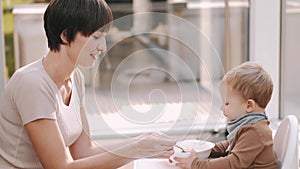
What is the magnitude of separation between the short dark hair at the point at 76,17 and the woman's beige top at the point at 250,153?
49 centimetres

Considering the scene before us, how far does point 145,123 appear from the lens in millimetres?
1679

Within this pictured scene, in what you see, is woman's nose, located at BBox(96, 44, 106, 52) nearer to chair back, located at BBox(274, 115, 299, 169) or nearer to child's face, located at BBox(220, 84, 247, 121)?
child's face, located at BBox(220, 84, 247, 121)

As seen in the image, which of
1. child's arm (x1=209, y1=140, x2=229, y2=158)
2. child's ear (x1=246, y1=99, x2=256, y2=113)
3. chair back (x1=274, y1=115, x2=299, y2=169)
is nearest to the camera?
chair back (x1=274, y1=115, x2=299, y2=169)

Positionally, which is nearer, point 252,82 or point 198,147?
point 252,82

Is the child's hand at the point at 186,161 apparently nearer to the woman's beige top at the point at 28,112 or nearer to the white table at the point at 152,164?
the white table at the point at 152,164

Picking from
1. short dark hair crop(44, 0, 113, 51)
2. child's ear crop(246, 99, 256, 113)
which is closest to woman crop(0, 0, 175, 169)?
short dark hair crop(44, 0, 113, 51)

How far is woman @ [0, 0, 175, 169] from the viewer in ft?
5.92

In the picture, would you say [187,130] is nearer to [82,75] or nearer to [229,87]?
[229,87]

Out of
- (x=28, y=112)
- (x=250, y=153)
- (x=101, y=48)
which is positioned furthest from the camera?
(x=28, y=112)

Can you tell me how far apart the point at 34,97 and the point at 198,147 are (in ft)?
1.58

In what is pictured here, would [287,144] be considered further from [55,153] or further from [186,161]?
[55,153]

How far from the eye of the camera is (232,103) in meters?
1.67

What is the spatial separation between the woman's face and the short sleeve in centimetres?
12

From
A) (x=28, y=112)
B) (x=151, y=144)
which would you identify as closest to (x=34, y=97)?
(x=28, y=112)
